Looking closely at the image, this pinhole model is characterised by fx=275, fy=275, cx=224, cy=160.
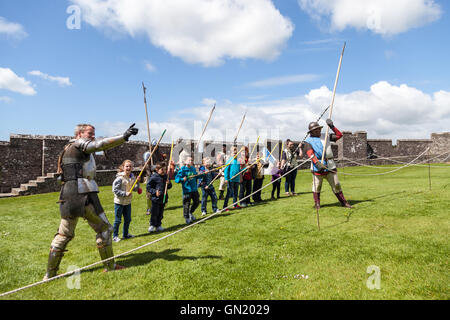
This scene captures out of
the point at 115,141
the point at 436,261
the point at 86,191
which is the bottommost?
the point at 436,261

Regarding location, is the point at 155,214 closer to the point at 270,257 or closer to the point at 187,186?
the point at 187,186

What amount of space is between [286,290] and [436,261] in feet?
7.02

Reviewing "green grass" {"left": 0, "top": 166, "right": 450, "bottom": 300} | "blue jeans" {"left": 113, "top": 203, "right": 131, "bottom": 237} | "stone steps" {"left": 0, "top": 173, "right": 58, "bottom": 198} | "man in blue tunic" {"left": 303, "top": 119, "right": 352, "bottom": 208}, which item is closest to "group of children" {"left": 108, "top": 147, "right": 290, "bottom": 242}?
"blue jeans" {"left": 113, "top": 203, "right": 131, "bottom": 237}

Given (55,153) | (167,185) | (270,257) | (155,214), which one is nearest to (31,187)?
(55,153)

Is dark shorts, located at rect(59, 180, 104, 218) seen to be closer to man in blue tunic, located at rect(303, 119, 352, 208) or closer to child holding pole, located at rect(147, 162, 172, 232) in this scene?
child holding pole, located at rect(147, 162, 172, 232)

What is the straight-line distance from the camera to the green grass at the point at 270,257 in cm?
326

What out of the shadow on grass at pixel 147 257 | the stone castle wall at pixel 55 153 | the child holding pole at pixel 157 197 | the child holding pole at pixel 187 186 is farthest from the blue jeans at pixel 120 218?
the stone castle wall at pixel 55 153

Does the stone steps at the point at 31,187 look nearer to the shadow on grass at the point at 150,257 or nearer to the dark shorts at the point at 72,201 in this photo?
the shadow on grass at the point at 150,257

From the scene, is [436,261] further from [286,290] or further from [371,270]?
[286,290]

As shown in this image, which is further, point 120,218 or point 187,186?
point 187,186

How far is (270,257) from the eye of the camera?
13.8ft

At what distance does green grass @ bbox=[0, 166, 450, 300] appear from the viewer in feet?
10.7
